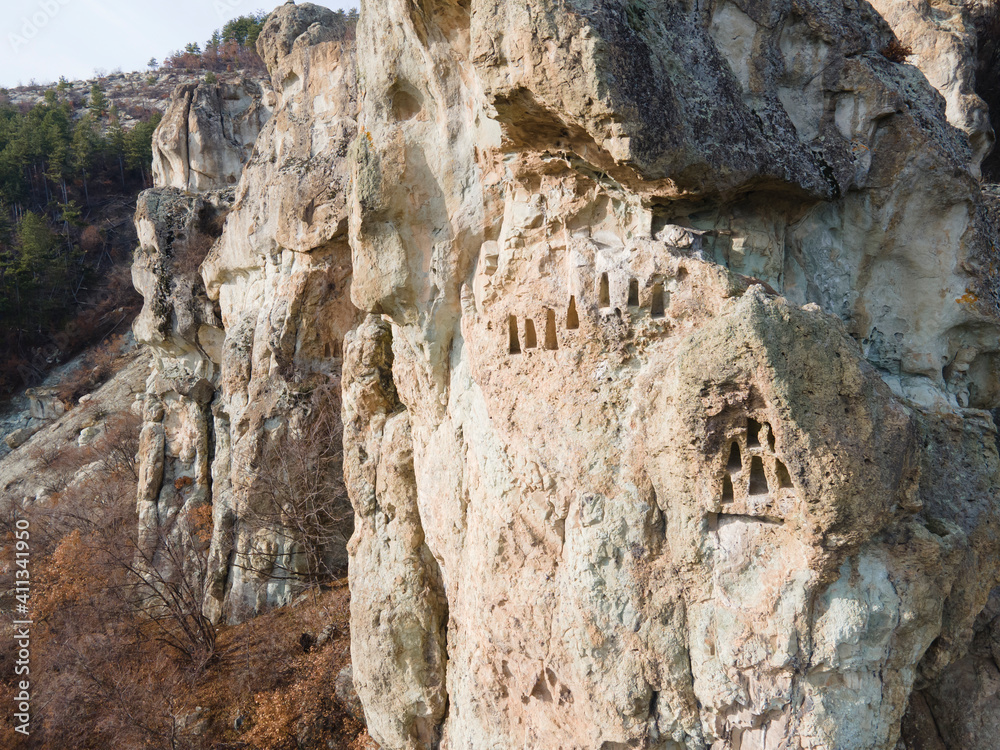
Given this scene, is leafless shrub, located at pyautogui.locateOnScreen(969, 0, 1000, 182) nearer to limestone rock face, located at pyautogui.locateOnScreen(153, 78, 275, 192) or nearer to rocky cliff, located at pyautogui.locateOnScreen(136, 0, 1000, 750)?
rocky cliff, located at pyautogui.locateOnScreen(136, 0, 1000, 750)

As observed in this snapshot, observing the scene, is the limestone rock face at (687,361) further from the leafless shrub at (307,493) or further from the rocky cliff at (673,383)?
the leafless shrub at (307,493)

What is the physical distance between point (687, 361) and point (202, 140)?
→ 20.4 metres

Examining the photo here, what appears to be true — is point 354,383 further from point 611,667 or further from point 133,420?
point 133,420

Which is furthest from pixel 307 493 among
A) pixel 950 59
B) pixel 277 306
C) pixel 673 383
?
pixel 950 59

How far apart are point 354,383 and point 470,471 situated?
8.93 feet

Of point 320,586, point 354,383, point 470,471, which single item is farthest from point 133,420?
point 470,471

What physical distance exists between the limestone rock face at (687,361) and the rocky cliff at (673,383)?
0.02 metres

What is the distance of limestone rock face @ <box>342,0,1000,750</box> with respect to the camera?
3.98 metres

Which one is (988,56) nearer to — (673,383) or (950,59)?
(950,59)

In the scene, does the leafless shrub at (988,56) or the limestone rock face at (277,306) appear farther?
the limestone rock face at (277,306)

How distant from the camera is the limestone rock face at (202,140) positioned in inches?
794

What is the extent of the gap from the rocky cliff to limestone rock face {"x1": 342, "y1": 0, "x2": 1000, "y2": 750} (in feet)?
0.07

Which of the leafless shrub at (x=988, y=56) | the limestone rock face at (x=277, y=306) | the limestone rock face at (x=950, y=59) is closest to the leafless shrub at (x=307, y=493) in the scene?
the limestone rock face at (x=277, y=306)

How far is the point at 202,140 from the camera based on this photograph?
2012 cm
